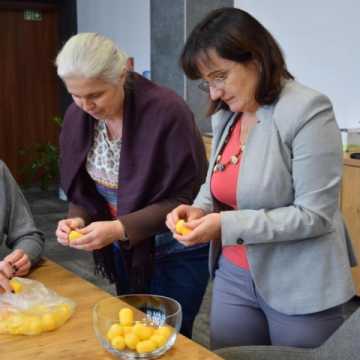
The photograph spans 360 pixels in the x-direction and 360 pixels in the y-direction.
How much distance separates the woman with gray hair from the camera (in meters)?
1.81

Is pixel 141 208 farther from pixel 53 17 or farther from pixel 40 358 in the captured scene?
pixel 53 17

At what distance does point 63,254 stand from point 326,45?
8.49 feet

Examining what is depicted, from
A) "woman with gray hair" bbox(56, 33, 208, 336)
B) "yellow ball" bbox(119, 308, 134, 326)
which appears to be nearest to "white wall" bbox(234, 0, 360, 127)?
"woman with gray hair" bbox(56, 33, 208, 336)

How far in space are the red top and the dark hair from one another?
0.57 feet

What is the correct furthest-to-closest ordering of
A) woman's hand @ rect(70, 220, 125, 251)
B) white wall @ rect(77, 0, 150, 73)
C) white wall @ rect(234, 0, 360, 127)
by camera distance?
1. white wall @ rect(77, 0, 150, 73)
2. white wall @ rect(234, 0, 360, 127)
3. woman's hand @ rect(70, 220, 125, 251)

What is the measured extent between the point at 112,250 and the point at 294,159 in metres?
0.89

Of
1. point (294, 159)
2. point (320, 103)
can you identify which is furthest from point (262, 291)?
point (320, 103)

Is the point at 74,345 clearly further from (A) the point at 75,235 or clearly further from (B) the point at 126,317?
(A) the point at 75,235

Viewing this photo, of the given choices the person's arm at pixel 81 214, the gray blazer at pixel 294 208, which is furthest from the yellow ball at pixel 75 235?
the gray blazer at pixel 294 208

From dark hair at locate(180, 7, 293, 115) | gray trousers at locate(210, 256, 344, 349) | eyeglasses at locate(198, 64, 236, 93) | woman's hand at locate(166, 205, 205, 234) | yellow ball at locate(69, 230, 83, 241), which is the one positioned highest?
dark hair at locate(180, 7, 293, 115)

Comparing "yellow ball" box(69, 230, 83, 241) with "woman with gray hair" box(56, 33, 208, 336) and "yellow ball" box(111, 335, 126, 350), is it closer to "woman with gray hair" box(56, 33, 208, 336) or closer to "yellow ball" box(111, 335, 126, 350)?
"woman with gray hair" box(56, 33, 208, 336)

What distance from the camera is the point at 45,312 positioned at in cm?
160

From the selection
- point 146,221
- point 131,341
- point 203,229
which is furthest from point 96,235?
point 131,341

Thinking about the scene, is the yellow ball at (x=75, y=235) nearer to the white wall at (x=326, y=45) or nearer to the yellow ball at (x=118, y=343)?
the yellow ball at (x=118, y=343)
